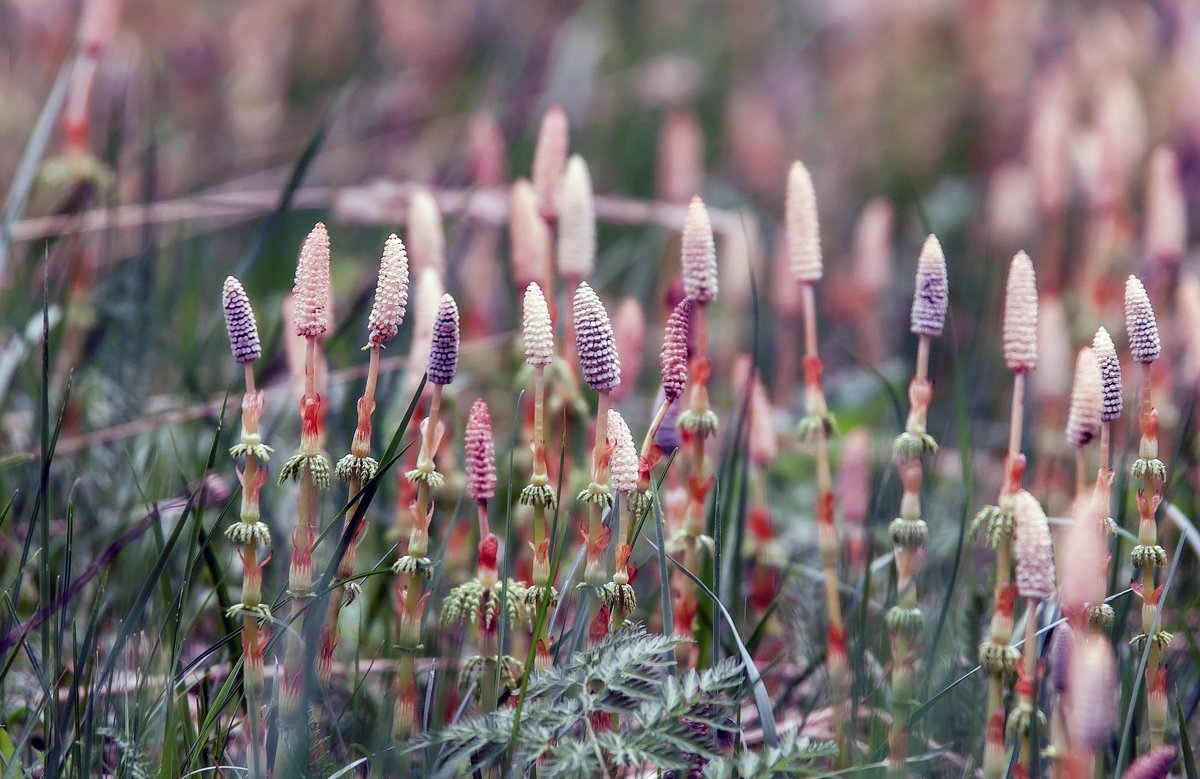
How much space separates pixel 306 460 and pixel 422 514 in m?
0.14

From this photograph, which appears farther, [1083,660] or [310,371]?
[310,371]

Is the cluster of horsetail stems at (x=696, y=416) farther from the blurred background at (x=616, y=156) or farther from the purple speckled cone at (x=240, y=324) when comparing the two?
the blurred background at (x=616, y=156)

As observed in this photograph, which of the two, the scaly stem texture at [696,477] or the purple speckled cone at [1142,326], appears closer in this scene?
the purple speckled cone at [1142,326]

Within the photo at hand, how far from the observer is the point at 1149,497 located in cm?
145

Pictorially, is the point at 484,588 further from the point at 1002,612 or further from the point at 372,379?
the point at 1002,612

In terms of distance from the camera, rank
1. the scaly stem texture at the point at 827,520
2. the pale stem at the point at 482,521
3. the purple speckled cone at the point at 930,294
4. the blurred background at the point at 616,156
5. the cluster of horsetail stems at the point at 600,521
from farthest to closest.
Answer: the blurred background at the point at 616,156 < the scaly stem texture at the point at 827,520 < the purple speckled cone at the point at 930,294 < the pale stem at the point at 482,521 < the cluster of horsetail stems at the point at 600,521

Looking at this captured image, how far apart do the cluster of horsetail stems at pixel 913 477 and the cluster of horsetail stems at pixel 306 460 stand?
72 centimetres

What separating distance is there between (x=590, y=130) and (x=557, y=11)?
3.06 feet

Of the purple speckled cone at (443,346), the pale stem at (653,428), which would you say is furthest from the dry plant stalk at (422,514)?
the pale stem at (653,428)

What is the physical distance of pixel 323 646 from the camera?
148cm

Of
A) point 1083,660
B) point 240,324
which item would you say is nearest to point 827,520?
point 1083,660

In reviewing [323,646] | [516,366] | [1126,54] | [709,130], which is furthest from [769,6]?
[323,646]

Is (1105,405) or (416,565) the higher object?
(1105,405)

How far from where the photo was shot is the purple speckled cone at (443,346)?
4.65 ft
